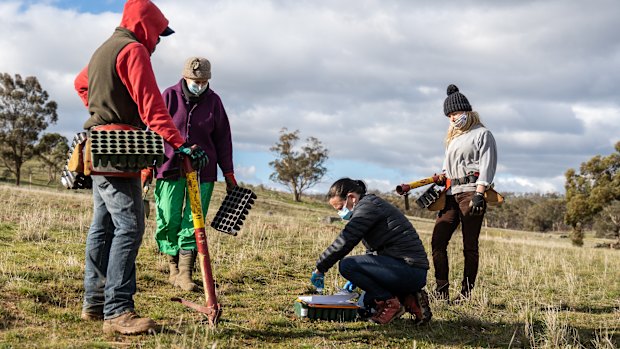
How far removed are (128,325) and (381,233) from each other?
245cm

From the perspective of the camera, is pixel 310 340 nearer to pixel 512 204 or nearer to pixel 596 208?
pixel 596 208

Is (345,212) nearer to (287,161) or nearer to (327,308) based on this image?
(327,308)

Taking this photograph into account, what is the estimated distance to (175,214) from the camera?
657cm

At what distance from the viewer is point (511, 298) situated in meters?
7.48

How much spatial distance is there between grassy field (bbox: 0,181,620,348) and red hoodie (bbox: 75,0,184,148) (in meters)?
1.60

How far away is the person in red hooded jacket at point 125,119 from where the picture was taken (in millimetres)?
4371

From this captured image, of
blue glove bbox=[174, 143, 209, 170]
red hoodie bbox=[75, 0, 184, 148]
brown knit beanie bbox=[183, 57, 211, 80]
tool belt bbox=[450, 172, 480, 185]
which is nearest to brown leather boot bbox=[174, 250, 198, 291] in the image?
brown knit beanie bbox=[183, 57, 211, 80]

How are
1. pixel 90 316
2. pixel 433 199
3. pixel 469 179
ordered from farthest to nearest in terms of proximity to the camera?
pixel 433 199, pixel 469 179, pixel 90 316

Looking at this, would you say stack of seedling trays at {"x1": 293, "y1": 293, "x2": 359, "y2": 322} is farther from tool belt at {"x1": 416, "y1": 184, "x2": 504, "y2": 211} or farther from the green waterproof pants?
tool belt at {"x1": 416, "y1": 184, "x2": 504, "y2": 211}

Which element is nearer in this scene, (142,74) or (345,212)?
(142,74)

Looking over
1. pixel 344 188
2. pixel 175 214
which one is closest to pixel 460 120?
pixel 344 188

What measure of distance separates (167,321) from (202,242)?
84cm

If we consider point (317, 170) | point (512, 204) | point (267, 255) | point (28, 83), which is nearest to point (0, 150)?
point (28, 83)

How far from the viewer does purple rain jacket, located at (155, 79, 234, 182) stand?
657cm
